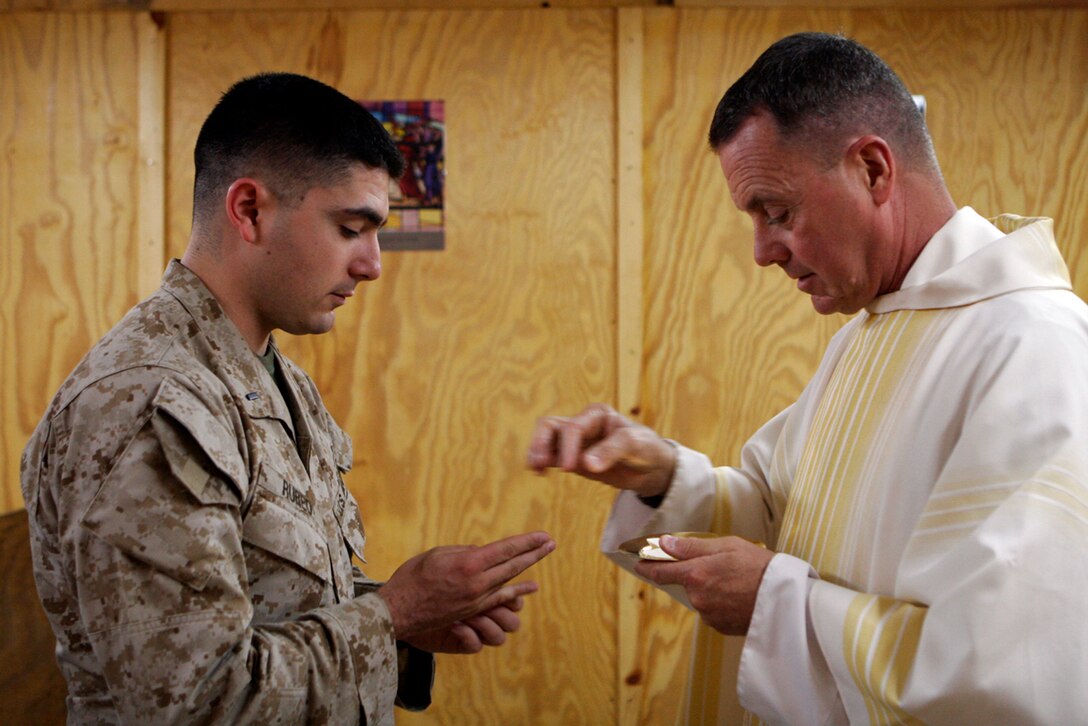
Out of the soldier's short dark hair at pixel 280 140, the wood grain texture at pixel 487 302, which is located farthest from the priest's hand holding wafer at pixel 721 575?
the wood grain texture at pixel 487 302

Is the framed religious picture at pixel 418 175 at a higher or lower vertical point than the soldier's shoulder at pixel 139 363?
higher

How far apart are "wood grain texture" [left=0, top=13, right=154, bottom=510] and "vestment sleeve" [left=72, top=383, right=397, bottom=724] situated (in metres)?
2.28

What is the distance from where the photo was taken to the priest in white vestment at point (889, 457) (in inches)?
51.5

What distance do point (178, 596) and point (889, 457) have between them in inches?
47.5

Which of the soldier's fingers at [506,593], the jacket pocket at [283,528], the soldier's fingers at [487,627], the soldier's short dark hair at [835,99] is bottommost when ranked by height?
the soldier's fingers at [487,627]

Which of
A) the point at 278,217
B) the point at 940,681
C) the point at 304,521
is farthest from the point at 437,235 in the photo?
the point at 940,681

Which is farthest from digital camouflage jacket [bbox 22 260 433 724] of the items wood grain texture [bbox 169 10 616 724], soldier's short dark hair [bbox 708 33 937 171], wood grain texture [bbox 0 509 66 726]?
wood grain texture [bbox 169 10 616 724]

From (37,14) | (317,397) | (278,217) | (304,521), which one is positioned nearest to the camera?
(304,521)

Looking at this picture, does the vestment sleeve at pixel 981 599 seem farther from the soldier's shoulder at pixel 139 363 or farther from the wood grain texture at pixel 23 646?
the wood grain texture at pixel 23 646

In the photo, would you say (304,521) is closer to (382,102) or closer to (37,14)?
(382,102)

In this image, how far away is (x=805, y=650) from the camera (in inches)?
60.0

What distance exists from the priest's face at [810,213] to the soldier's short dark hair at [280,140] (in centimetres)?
78

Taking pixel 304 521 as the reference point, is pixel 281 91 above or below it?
above

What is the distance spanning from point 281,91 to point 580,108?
187cm
